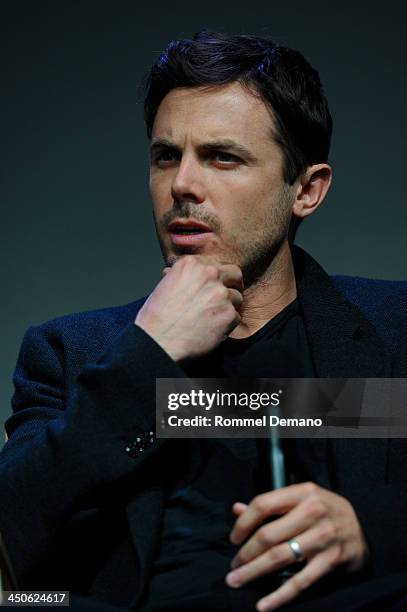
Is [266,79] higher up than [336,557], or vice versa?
[266,79]

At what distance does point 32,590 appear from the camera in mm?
1614

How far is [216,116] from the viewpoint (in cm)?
198

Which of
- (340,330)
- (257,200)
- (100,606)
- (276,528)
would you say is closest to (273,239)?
(257,200)

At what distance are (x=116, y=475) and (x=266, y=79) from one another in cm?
109

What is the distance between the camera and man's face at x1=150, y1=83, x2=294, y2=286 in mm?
1930

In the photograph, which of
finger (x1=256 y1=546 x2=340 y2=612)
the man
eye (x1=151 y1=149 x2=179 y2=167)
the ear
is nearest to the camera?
finger (x1=256 y1=546 x2=340 y2=612)

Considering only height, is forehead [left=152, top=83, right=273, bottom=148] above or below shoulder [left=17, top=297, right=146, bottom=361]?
above

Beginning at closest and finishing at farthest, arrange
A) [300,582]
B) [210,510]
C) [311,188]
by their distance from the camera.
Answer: [300,582], [210,510], [311,188]

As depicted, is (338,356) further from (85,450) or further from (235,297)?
(85,450)

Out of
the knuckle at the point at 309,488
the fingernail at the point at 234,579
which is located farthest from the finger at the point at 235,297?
the fingernail at the point at 234,579

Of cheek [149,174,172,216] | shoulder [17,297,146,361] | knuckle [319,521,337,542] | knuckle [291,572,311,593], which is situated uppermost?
cheek [149,174,172,216]

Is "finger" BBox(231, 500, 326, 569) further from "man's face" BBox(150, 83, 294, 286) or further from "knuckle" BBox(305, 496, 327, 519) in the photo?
"man's face" BBox(150, 83, 294, 286)
